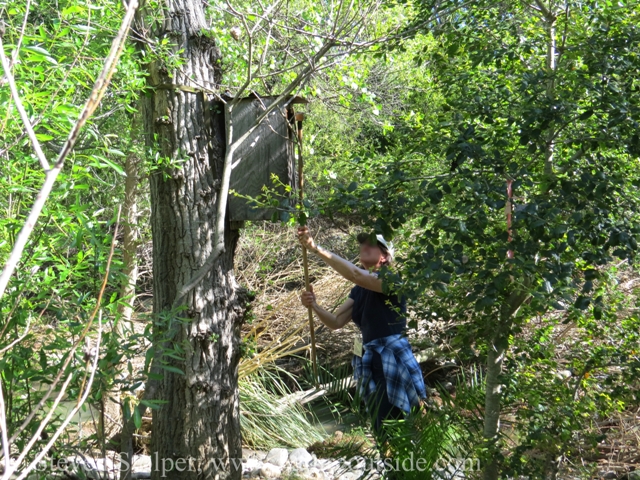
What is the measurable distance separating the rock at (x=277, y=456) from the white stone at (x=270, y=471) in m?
0.15

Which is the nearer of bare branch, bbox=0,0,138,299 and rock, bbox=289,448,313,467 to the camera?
bare branch, bbox=0,0,138,299

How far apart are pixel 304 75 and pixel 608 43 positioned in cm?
131

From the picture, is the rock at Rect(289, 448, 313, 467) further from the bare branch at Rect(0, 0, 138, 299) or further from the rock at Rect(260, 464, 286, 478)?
the bare branch at Rect(0, 0, 138, 299)

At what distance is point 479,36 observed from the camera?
3166 millimetres

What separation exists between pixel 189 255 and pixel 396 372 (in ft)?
5.05

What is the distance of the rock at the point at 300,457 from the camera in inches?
185

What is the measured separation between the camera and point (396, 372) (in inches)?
154

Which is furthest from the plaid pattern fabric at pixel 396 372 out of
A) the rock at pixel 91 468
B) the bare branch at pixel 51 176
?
the bare branch at pixel 51 176

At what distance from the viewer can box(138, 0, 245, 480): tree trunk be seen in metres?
3.26

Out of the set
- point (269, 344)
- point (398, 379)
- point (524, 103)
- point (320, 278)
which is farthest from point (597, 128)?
point (320, 278)

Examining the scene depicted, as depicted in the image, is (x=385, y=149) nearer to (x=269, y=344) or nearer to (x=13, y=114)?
(x=13, y=114)

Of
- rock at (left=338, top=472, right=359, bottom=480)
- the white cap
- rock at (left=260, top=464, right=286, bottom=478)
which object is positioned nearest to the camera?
the white cap

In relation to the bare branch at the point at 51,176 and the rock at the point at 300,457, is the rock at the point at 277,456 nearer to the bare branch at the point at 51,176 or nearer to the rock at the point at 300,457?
the rock at the point at 300,457

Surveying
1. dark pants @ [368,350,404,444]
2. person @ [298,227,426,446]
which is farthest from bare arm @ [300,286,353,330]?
dark pants @ [368,350,404,444]
